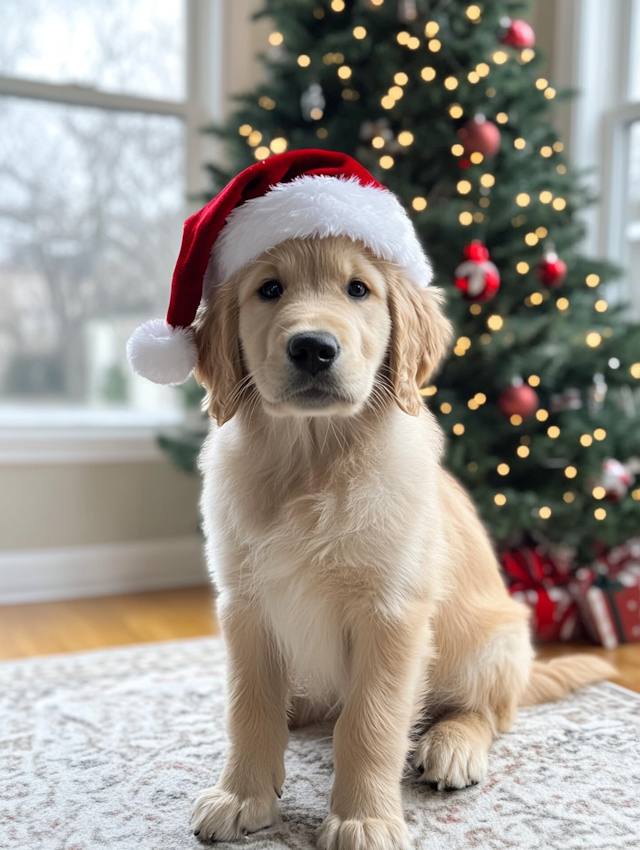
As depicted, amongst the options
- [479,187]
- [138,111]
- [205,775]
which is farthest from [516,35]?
[205,775]

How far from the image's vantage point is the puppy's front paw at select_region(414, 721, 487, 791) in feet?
5.15

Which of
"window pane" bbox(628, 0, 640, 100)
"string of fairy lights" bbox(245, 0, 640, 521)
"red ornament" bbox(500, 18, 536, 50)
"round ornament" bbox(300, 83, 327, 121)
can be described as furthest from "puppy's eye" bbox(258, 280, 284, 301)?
"window pane" bbox(628, 0, 640, 100)

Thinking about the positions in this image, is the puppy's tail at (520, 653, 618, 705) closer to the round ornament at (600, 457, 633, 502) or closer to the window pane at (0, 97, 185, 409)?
the round ornament at (600, 457, 633, 502)

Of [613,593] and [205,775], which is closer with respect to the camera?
[205,775]

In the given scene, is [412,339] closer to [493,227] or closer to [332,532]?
[332,532]

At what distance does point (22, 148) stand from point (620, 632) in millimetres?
3243

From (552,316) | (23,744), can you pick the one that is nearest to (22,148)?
(552,316)

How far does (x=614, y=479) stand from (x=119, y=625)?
192 cm

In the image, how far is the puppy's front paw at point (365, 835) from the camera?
130 centimetres

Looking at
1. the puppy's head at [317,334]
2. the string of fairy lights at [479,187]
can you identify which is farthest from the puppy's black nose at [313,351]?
the string of fairy lights at [479,187]

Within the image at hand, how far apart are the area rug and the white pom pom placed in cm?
84

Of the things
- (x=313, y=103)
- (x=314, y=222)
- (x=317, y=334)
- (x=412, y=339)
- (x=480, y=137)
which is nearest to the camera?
(x=317, y=334)

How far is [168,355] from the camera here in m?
1.50

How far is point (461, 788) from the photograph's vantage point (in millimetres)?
1586
